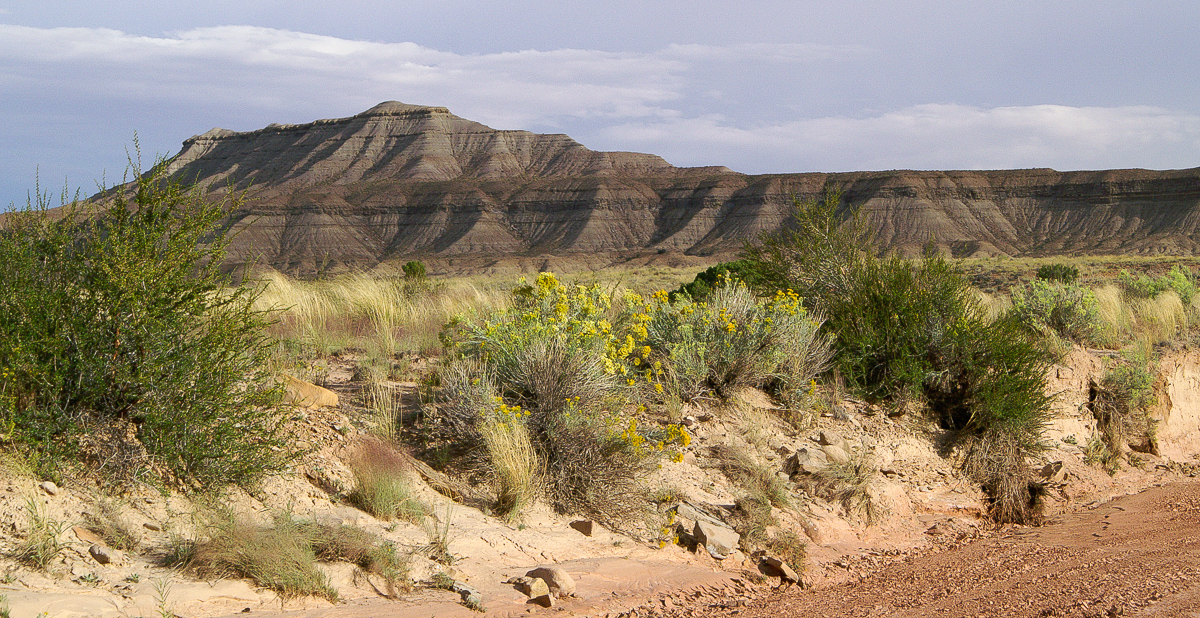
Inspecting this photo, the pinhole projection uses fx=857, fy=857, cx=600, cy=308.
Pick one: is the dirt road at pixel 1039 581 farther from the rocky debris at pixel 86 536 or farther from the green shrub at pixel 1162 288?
the green shrub at pixel 1162 288

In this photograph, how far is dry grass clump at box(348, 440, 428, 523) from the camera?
5.79 m

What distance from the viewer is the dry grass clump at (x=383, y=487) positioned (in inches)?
228

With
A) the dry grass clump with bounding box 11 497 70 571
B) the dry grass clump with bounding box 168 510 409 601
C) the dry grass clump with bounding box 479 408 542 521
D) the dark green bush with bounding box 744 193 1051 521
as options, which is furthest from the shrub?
the dry grass clump with bounding box 11 497 70 571

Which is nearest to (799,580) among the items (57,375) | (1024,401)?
(1024,401)

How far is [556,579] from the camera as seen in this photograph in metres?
5.30

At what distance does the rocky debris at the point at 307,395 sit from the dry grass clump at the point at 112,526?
1.73 metres

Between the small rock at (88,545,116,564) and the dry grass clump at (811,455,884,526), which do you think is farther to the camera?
the dry grass clump at (811,455,884,526)

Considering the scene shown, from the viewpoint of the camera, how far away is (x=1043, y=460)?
8.76 metres

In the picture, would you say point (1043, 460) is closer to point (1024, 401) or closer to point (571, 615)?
point (1024, 401)

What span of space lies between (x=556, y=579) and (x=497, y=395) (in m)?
2.13

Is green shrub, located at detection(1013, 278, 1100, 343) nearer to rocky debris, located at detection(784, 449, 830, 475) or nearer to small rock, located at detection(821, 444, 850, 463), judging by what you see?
small rock, located at detection(821, 444, 850, 463)

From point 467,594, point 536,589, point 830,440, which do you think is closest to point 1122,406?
point 830,440

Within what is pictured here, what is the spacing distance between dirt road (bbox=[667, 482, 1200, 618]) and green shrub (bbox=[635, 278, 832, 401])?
7.93ft

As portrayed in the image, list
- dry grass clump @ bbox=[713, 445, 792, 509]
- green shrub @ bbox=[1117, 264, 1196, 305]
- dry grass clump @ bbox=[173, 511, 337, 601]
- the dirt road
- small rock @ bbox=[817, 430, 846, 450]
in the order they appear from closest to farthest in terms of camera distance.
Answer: dry grass clump @ bbox=[173, 511, 337, 601] → the dirt road → dry grass clump @ bbox=[713, 445, 792, 509] → small rock @ bbox=[817, 430, 846, 450] → green shrub @ bbox=[1117, 264, 1196, 305]
